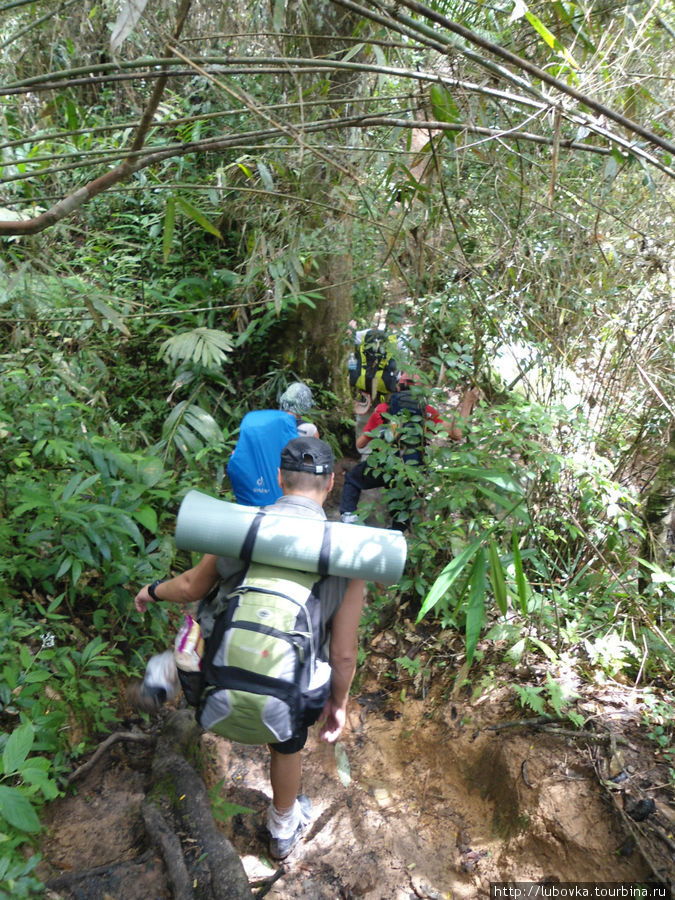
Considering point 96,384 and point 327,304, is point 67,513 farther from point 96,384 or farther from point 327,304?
point 327,304

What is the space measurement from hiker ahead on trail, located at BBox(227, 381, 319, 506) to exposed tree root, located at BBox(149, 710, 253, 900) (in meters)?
1.58

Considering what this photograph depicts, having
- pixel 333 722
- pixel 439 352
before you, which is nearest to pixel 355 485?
pixel 439 352

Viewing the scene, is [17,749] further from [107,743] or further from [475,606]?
[475,606]

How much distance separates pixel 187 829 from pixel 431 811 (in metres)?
1.38

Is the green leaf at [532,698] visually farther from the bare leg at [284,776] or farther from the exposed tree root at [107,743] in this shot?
the exposed tree root at [107,743]

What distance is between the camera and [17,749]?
167 centimetres

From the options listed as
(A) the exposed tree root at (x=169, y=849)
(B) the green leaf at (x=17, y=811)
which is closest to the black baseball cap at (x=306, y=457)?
(B) the green leaf at (x=17, y=811)

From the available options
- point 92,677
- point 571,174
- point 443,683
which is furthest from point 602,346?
point 92,677

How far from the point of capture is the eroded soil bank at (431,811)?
2.29 m

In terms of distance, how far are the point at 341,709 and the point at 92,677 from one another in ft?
4.08

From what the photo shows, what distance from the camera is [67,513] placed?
8.30ft

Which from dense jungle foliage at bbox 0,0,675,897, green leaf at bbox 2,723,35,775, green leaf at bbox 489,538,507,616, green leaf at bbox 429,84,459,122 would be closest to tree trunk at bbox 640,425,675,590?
dense jungle foliage at bbox 0,0,675,897

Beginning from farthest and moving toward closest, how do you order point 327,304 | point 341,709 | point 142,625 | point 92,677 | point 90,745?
1. point 327,304
2. point 142,625
3. point 92,677
4. point 90,745
5. point 341,709

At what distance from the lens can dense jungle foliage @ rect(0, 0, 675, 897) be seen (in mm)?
2230
